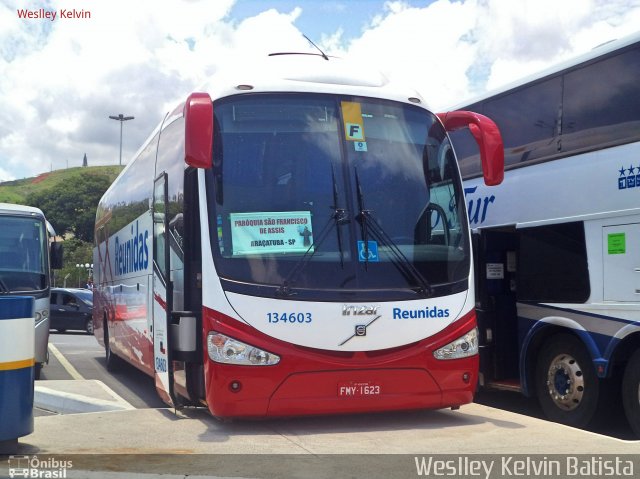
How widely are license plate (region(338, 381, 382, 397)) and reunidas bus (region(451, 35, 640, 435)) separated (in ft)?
8.41

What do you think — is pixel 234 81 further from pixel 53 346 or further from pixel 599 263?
pixel 53 346

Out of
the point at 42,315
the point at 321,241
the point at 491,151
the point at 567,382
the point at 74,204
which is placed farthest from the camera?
the point at 74,204

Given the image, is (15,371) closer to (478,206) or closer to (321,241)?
(321,241)

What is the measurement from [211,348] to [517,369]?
4953 mm

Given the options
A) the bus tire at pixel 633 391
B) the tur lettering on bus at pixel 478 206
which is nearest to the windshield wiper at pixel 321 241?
the bus tire at pixel 633 391

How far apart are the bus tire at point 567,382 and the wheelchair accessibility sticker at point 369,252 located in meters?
2.87

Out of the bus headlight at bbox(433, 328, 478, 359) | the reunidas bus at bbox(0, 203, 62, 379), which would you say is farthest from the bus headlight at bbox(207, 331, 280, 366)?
the reunidas bus at bbox(0, 203, 62, 379)

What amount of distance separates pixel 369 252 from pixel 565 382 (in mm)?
3169

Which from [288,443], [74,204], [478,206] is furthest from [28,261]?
[74,204]

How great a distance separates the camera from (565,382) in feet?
29.2

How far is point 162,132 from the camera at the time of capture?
9461 millimetres

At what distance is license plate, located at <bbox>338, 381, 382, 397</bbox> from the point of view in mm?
6914

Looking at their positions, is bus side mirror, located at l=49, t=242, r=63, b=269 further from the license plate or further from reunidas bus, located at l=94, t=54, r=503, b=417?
the license plate

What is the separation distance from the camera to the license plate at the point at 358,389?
6.91 meters
